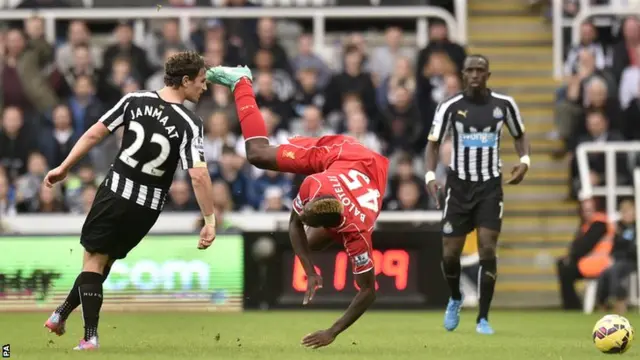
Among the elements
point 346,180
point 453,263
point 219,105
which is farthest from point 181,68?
point 219,105

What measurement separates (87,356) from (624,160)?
10.1 meters

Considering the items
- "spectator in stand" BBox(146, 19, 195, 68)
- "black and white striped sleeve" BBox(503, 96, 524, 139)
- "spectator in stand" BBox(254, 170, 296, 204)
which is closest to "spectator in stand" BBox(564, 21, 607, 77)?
"spectator in stand" BBox(254, 170, 296, 204)

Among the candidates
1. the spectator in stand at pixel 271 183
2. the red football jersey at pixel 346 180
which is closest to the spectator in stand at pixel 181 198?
the spectator in stand at pixel 271 183

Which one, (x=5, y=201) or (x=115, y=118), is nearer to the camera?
(x=115, y=118)

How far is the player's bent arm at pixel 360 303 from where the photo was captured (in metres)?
10.1

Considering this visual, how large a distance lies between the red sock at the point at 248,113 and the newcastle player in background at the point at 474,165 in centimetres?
274

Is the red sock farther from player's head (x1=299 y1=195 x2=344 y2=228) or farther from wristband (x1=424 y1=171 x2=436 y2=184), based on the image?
wristband (x1=424 y1=171 x2=436 y2=184)

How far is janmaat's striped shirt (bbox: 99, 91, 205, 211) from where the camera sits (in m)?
10.2

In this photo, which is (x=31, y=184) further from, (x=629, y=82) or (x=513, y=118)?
(x=629, y=82)

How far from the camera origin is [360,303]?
10.1 metres

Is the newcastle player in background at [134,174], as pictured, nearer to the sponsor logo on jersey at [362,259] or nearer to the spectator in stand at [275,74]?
the sponsor logo on jersey at [362,259]

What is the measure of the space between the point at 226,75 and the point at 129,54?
764 cm

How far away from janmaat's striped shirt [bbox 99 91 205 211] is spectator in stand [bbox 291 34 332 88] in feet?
27.2

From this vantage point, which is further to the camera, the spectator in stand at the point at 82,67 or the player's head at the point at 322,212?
the spectator in stand at the point at 82,67
